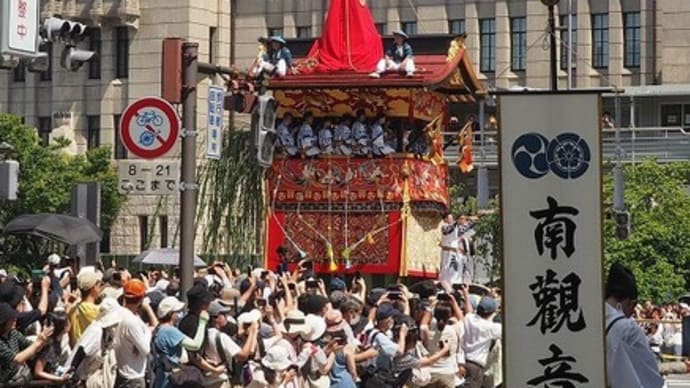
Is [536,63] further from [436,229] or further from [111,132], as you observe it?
[436,229]

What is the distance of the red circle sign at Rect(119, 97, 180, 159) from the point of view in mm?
17578

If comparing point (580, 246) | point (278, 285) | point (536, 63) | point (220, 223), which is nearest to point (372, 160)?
point (220, 223)

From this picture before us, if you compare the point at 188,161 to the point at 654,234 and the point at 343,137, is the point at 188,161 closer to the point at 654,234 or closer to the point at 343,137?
the point at 343,137

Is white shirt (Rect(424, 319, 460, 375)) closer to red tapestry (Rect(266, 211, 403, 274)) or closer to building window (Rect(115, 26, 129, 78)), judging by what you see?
red tapestry (Rect(266, 211, 403, 274))

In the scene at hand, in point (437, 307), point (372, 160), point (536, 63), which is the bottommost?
point (437, 307)

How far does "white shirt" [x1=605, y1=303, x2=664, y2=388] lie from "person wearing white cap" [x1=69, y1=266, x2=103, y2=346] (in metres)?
6.32

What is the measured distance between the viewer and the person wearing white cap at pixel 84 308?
17.1 m

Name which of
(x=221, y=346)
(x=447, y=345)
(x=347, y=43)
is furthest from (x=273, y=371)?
(x=347, y=43)

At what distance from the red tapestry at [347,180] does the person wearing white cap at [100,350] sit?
19163mm

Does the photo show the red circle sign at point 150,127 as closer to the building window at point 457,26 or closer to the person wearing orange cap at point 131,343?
the person wearing orange cap at point 131,343

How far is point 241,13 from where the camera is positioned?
7144cm

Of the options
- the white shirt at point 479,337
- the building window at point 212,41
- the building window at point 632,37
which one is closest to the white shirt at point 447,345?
the white shirt at point 479,337

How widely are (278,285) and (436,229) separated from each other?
15.8 m

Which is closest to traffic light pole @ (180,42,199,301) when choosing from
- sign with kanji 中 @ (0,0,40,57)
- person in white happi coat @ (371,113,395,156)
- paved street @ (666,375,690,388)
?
sign with kanji 中 @ (0,0,40,57)
